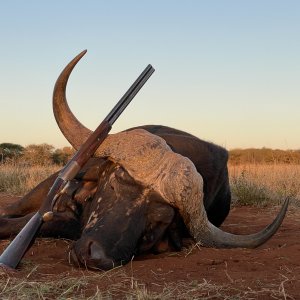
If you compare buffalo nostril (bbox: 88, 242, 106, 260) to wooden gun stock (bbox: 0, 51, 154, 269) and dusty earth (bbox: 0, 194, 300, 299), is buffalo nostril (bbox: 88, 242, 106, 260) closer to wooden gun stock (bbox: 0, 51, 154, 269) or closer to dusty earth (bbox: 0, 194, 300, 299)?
dusty earth (bbox: 0, 194, 300, 299)

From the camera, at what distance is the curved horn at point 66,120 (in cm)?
429

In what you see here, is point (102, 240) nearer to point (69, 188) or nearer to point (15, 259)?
point (15, 259)

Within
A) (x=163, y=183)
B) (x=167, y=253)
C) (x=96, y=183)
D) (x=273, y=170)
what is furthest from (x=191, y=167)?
(x=273, y=170)

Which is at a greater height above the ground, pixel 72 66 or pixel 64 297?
pixel 72 66

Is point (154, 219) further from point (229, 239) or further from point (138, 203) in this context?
point (229, 239)

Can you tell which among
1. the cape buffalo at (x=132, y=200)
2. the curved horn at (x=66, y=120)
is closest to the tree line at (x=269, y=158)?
the cape buffalo at (x=132, y=200)

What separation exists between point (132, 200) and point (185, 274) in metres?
0.65

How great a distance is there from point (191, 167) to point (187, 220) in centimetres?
36

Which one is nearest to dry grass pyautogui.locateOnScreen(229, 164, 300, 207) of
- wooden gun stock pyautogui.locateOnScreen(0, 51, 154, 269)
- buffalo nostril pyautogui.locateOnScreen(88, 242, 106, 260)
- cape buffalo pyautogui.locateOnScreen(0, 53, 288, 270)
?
cape buffalo pyautogui.locateOnScreen(0, 53, 288, 270)

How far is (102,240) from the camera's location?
3.40 metres

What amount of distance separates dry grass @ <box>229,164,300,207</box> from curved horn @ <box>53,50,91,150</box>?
4.23 metres

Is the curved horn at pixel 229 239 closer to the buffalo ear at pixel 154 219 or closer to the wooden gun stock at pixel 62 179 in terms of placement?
the buffalo ear at pixel 154 219

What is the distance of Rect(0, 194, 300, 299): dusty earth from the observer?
2.72 meters

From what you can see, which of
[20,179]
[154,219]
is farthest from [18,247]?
[20,179]
